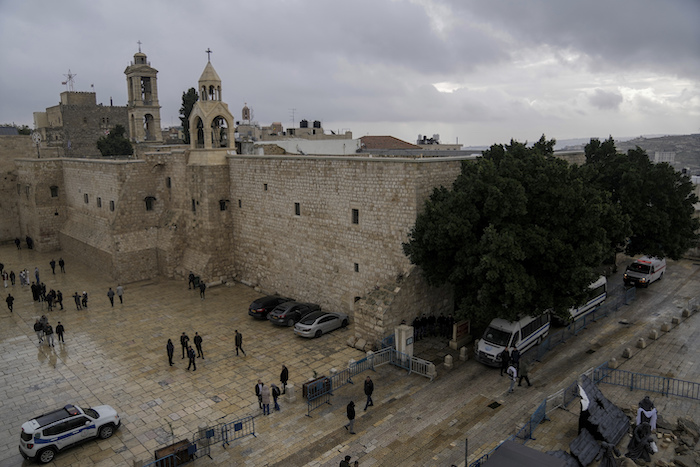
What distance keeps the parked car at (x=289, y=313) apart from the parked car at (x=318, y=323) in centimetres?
90

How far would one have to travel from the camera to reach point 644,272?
84.6 ft

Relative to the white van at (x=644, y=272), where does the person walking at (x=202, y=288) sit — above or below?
below

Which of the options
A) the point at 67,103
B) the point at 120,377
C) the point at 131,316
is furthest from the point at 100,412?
the point at 67,103

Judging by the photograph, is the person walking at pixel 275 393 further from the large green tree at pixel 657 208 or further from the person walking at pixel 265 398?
the large green tree at pixel 657 208

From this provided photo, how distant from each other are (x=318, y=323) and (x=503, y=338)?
25.4 ft

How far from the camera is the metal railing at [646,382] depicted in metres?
15.8

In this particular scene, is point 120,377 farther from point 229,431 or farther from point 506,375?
point 506,375

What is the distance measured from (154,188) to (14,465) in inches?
816

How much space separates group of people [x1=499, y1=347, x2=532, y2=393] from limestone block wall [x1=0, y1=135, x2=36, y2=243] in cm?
4251

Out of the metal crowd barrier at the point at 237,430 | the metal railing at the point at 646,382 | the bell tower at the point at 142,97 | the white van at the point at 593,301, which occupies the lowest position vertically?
the metal crowd barrier at the point at 237,430

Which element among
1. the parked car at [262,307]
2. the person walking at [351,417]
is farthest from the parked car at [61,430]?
the parked car at [262,307]

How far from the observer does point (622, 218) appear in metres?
19.2

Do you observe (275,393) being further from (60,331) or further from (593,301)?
(593,301)

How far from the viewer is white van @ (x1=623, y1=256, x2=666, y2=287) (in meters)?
25.6
